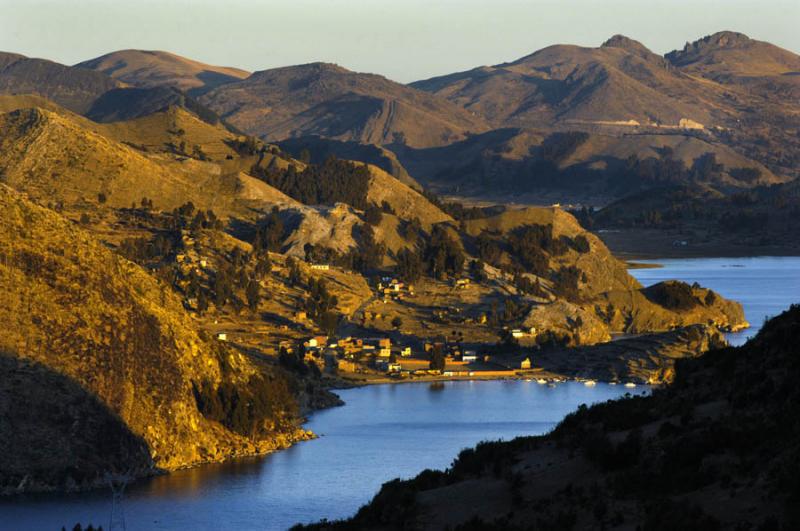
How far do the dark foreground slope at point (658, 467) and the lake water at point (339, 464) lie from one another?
18.5 m

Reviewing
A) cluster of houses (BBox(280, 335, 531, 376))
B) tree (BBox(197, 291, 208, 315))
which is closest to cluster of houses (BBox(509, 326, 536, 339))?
cluster of houses (BBox(280, 335, 531, 376))

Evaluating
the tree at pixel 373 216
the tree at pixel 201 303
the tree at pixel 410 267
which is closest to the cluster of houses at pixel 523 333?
the tree at pixel 410 267

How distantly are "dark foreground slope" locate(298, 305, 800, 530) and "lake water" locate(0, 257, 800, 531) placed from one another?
60.5 feet

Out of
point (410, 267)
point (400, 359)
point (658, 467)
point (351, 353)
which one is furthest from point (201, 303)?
point (658, 467)

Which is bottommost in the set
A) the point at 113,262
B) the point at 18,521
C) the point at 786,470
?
the point at 18,521

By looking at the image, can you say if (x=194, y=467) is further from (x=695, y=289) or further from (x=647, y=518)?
(x=695, y=289)

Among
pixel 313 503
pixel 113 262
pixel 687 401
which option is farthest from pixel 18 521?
pixel 687 401

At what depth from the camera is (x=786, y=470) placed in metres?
38.8

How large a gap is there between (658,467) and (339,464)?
1606 inches

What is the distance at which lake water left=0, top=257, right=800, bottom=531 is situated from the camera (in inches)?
2773

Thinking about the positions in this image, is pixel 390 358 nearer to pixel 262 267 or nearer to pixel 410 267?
pixel 262 267

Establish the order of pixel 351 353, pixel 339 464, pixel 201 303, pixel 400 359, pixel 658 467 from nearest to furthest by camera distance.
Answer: pixel 658 467 → pixel 339 464 → pixel 351 353 → pixel 400 359 → pixel 201 303

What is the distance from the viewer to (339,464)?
274 feet

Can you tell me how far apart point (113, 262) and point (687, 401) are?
45957 mm
